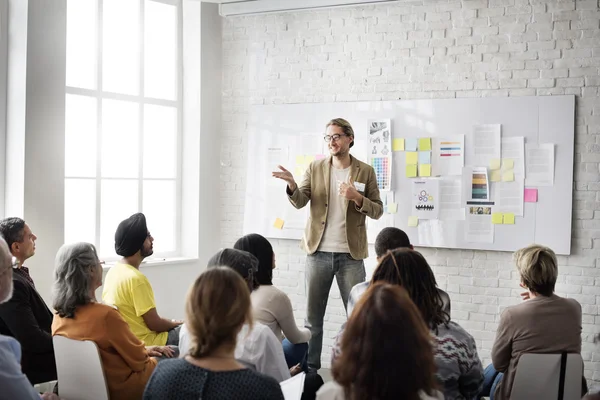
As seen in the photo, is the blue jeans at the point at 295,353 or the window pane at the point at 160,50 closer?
the blue jeans at the point at 295,353

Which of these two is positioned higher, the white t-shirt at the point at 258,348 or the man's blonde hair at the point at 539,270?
the man's blonde hair at the point at 539,270

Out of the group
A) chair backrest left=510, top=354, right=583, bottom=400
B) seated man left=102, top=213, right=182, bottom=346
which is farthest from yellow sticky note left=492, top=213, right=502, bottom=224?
seated man left=102, top=213, right=182, bottom=346

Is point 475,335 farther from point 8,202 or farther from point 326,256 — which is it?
point 8,202

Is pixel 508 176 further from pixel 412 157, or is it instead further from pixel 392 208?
pixel 392 208

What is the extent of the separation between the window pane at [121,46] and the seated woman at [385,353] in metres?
4.81

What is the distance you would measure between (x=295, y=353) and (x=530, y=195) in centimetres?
254

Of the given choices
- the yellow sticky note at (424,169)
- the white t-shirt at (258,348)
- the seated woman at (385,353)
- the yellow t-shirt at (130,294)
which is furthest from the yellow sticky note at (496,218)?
the seated woman at (385,353)

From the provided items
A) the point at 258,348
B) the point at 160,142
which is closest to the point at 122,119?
the point at 160,142

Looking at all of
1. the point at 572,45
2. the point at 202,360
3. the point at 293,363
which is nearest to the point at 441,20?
the point at 572,45

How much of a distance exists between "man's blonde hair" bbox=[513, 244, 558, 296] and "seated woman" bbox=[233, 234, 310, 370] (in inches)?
46.7

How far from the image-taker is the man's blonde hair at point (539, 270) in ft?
11.3

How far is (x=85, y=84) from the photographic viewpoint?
5922mm

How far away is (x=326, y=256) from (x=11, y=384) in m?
3.01

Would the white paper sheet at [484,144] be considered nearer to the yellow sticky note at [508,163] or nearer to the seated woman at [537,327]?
the yellow sticky note at [508,163]
